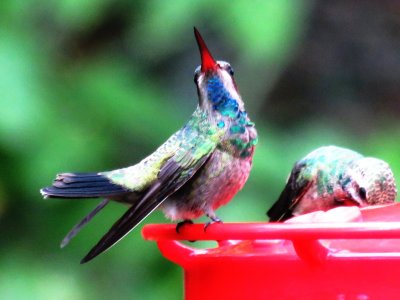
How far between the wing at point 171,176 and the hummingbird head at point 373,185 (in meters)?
0.40

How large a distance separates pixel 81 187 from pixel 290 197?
0.69 m

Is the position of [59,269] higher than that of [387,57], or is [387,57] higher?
[387,57]

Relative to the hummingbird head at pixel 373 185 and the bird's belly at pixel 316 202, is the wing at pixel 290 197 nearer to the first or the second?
the bird's belly at pixel 316 202

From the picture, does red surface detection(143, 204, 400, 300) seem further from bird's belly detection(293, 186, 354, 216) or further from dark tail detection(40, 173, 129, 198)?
bird's belly detection(293, 186, 354, 216)

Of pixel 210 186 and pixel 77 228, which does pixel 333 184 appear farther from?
pixel 77 228

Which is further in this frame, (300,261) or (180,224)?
(180,224)

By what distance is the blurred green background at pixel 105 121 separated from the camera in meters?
3.44

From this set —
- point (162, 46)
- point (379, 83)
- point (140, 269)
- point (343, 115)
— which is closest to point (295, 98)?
point (343, 115)

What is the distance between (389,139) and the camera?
3699mm

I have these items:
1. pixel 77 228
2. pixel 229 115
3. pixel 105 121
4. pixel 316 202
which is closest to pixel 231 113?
pixel 229 115

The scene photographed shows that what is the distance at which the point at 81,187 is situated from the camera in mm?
2480

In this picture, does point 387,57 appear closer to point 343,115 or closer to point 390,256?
point 343,115

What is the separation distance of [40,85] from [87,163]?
0.30 m

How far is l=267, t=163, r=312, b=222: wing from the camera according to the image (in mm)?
2883
